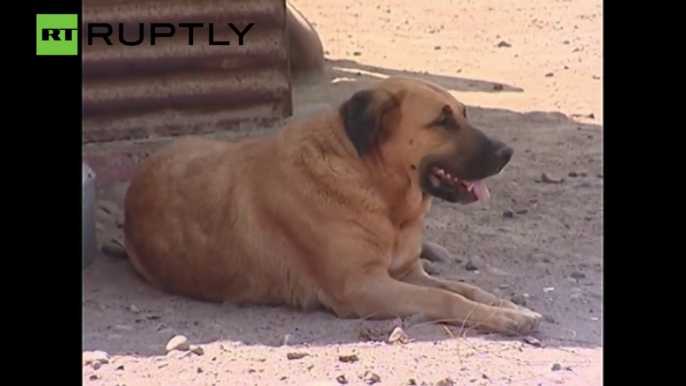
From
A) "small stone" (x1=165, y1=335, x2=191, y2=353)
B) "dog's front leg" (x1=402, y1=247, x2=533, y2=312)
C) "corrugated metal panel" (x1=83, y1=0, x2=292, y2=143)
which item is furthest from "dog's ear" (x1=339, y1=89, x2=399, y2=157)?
"corrugated metal panel" (x1=83, y1=0, x2=292, y2=143)

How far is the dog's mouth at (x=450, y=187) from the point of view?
579 cm

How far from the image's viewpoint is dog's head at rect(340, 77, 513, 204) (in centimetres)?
572

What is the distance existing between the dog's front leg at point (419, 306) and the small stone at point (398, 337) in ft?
0.99

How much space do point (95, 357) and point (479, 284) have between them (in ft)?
6.84

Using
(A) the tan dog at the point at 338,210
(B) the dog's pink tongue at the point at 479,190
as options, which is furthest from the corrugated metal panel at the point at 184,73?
(B) the dog's pink tongue at the point at 479,190

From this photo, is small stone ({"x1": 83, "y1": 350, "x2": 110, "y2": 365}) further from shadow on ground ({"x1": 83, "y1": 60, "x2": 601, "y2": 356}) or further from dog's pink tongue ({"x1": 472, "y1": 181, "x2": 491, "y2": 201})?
dog's pink tongue ({"x1": 472, "y1": 181, "x2": 491, "y2": 201})

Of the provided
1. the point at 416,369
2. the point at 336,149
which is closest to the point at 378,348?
the point at 416,369

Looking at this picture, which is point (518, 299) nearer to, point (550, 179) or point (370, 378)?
point (370, 378)

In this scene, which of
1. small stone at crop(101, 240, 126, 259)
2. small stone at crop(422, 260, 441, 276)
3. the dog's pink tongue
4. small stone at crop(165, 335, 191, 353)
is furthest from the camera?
small stone at crop(101, 240, 126, 259)

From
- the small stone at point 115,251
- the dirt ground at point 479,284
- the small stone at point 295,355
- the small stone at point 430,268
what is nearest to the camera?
the dirt ground at point 479,284

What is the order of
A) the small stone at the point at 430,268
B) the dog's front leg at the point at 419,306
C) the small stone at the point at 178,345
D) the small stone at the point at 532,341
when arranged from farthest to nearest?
the small stone at the point at 430,268
the dog's front leg at the point at 419,306
the small stone at the point at 532,341
the small stone at the point at 178,345

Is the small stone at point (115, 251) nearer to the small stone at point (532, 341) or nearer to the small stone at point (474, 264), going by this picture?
the small stone at point (474, 264)

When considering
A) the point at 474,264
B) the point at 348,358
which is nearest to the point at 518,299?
the point at 474,264

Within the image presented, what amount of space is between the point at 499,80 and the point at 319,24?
14.9 feet
